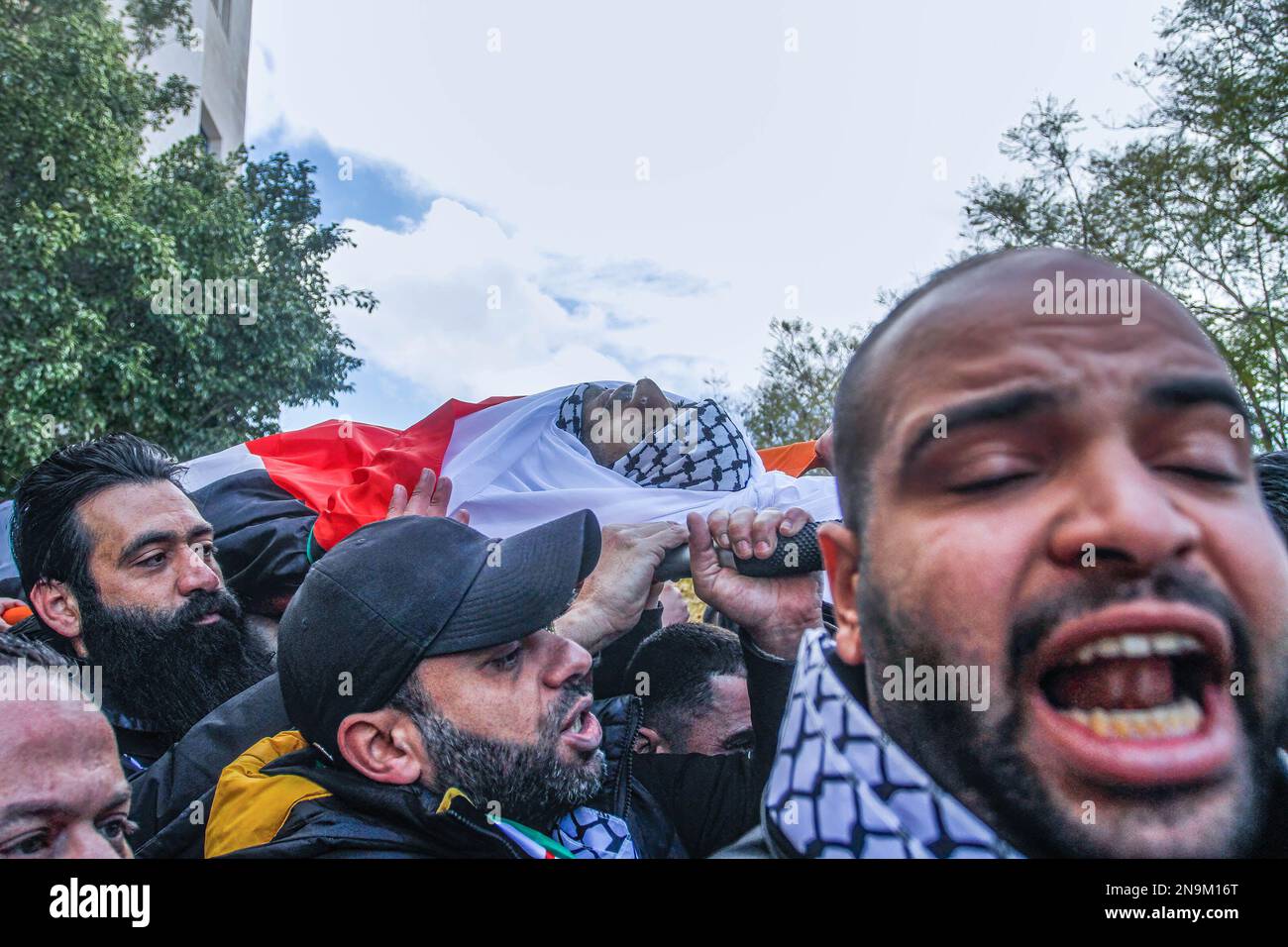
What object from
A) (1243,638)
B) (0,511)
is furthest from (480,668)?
(0,511)

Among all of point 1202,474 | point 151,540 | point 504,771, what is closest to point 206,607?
point 151,540

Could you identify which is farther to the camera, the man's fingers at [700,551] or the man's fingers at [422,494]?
the man's fingers at [422,494]

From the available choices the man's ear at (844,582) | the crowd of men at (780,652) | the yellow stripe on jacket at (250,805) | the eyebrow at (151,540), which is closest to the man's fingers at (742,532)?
the crowd of men at (780,652)

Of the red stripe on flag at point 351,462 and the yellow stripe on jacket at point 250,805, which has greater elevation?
the red stripe on flag at point 351,462

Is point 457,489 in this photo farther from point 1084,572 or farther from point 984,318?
point 1084,572

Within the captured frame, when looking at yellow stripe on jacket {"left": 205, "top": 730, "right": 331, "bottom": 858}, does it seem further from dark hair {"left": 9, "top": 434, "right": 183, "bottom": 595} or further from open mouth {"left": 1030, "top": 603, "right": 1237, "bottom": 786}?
open mouth {"left": 1030, "top": 603, "right": 1237, "bottom": 786}

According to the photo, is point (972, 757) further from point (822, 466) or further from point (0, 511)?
point (0, 511)

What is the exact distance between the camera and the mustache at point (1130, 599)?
1.38 meters

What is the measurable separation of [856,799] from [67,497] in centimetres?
166

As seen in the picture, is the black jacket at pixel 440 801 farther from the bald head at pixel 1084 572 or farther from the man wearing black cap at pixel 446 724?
the bald head at pixel 1084 572

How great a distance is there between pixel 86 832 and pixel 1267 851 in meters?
1.85

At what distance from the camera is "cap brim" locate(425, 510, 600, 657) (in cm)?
177

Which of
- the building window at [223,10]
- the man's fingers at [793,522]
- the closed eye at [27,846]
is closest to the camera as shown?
the closed eye at [27,846]

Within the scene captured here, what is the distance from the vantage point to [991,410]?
1461 millimetres
